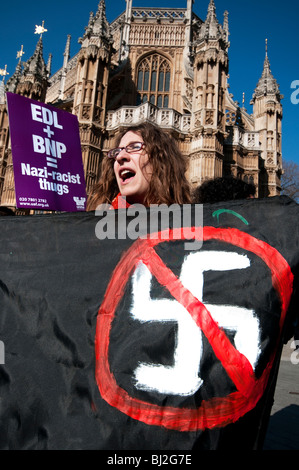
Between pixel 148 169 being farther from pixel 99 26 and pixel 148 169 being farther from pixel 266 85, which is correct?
pixel 266 85

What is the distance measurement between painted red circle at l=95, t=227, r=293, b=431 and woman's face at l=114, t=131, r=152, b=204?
20.7 inches

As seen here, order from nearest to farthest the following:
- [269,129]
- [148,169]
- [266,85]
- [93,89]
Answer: [148,169], [93,89], [269,129], [266,85]

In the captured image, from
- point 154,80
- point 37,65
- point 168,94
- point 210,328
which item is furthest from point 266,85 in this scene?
point 210,328

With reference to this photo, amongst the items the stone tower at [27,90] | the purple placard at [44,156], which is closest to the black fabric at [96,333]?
the purple placard at [44,156]

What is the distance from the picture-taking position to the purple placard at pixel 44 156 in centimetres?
378

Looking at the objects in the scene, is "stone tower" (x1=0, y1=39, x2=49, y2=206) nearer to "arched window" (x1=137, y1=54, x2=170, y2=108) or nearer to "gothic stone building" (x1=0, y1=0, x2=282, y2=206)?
"gothic stone building" (x1=0, y1=0, x2=282, y2=206)

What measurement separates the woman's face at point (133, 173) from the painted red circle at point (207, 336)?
53cm

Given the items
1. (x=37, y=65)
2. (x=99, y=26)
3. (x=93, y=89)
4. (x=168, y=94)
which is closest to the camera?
(x=93, y=89)

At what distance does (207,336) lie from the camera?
125cm

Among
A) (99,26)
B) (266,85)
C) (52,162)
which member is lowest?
(52,162)

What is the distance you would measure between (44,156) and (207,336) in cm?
345

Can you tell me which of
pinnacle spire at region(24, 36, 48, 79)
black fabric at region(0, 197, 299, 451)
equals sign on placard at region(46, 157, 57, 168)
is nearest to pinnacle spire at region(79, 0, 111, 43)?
pinnacle spire at region(24, 36, 48, 79)

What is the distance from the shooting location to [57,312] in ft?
4.53
